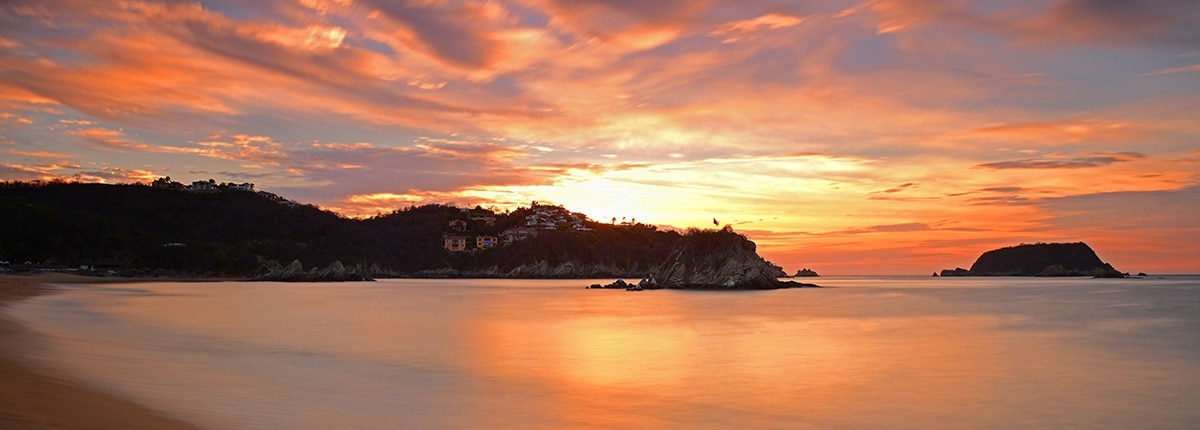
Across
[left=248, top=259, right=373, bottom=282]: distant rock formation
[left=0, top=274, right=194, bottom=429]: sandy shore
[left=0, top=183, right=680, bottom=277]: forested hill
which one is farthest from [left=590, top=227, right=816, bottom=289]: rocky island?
[left=0, top=183, right=680, bottom=277]: forested hill

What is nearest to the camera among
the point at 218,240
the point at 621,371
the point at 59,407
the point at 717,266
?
the point at 59,407

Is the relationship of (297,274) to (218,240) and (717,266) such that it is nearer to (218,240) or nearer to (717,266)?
(218,240)

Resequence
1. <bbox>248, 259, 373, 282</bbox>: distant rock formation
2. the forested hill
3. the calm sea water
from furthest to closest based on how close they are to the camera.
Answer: <bbox>248, 259, 373, 282</bbox>: distant rock formation
the forested hill
the calm sea water

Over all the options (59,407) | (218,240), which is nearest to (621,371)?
(59,407)

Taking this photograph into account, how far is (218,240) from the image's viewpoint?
461ft

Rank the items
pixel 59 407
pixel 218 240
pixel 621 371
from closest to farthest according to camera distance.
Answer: pixel 59 407 → pixel 621 371 → pixel 218 240

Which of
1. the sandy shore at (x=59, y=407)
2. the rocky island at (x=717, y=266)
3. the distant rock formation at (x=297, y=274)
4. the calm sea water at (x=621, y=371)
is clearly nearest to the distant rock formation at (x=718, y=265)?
the rocky island at (x=717, y=266)

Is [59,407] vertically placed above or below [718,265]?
below

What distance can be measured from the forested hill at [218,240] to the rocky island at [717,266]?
8295cm

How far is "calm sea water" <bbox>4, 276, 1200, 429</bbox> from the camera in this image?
13.4 m

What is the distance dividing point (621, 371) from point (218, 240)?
142501mm

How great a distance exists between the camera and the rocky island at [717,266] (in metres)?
91.9

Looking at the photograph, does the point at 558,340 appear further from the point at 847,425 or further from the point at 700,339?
the point at 847,425

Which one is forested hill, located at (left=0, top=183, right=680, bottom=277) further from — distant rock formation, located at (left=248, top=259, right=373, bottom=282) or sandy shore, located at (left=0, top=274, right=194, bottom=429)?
sandy shore, located at (left=0, top=274, right=194, bottom=429)
